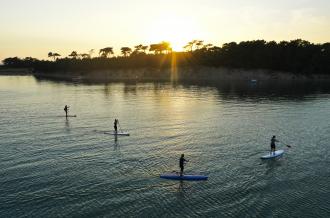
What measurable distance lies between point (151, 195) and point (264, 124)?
144 ft

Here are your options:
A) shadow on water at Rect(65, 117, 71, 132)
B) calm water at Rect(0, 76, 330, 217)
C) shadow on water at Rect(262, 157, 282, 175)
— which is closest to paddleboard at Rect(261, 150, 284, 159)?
shadow on water at Rect(262, 157, 282, 175)

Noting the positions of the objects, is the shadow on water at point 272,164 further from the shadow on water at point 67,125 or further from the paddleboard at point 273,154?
the shadow on water at point 67,125

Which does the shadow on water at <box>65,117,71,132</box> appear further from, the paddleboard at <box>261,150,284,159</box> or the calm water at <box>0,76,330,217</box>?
the paddleboard at <box>261,150,284,159</box>

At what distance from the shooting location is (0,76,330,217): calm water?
1324 inches

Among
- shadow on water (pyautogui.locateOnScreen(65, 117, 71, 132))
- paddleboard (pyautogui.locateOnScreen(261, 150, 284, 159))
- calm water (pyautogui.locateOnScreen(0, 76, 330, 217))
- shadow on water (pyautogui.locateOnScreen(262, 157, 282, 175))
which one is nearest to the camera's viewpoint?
calm water (pyautogui.locateOnScreen(0, 76, 330, 217))

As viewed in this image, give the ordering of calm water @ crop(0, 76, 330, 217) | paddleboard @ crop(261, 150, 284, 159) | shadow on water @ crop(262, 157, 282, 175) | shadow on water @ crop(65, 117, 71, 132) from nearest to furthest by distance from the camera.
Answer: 1. calm water @ crop(0, 76, 330, 217)
2. shadow on water @ crop(262, 157, 282, 175)
3. paddleboard @ crop(261, 150, 284, 159)
4. shadow on water @ crop(65, 117, 71, 132)

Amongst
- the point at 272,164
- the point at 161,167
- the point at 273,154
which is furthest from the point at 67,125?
the point at 272,164

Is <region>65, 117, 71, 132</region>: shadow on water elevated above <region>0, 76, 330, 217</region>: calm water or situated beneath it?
elevated above

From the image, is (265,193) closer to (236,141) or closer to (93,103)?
(236,141)

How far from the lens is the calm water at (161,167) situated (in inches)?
1324

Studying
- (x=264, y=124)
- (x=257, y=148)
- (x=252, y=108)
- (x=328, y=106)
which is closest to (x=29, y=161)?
(x=257, y=148)

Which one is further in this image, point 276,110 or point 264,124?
point 276,110

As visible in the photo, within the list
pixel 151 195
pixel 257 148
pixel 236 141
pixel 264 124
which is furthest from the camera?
pixel 264 124

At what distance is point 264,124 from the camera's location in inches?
2906
